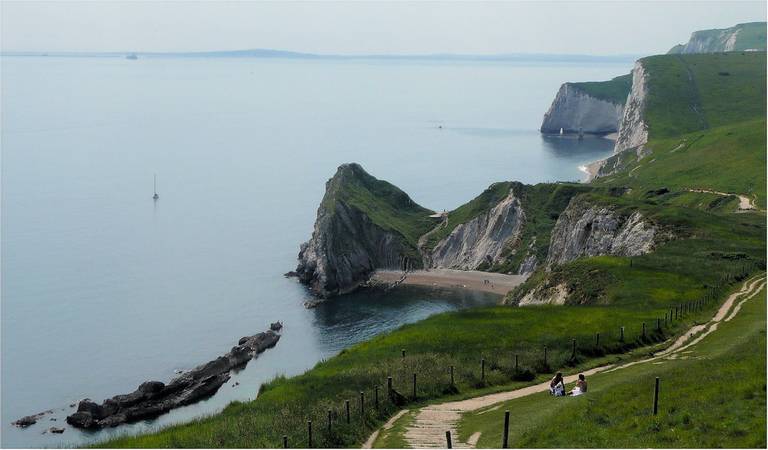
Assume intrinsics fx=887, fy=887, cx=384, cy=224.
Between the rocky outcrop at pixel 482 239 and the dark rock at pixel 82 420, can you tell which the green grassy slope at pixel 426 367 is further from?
the rocky outcrop at pixel 482 239

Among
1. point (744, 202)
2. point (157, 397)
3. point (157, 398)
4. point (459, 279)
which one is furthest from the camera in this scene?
point (459, 279)

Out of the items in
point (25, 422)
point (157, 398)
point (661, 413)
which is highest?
point (661, 413)

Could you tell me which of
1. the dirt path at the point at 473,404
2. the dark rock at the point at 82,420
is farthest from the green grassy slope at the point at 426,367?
the dark rock at the point at 82,420

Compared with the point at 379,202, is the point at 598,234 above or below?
below

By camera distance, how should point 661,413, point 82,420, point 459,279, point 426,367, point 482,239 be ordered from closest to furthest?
point 661,413
point 426,367
point 82,420
point 459,279
point 482,239

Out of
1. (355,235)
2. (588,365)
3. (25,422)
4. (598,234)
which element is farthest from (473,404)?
(355,235)

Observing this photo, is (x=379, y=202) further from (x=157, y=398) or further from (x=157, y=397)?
(x=157, y=398)

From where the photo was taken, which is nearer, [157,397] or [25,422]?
[25,422]

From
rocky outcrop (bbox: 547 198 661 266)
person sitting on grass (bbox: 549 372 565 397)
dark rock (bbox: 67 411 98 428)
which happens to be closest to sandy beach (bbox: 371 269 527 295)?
rocky outcrop (bbox: 547 198 661 266)
